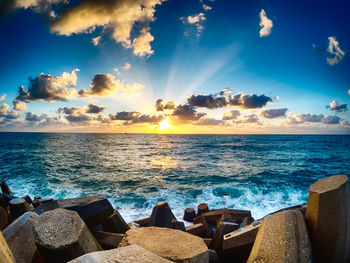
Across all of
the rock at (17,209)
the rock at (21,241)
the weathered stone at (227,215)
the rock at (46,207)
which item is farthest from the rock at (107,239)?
the weathered stone at (227,215)

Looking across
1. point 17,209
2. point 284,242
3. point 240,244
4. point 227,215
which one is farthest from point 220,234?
point 17,209

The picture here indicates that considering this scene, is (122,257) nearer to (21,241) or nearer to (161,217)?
(21,241)

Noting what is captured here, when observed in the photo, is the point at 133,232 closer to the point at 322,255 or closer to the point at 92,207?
the point at 92,207

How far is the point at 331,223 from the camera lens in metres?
2.13

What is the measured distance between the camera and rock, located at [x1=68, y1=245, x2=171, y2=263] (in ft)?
3.93

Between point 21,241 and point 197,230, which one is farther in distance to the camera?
point 197,230

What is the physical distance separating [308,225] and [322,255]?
0.32 metres

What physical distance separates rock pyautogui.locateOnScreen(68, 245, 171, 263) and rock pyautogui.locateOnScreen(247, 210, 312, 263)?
4.02 feet

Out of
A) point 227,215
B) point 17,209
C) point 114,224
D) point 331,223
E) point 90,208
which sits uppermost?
point 331,223

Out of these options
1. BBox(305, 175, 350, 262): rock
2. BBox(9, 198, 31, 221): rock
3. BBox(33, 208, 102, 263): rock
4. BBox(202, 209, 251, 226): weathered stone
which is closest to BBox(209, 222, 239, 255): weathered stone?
BBox(202, 209, 251, 226): weathered stone

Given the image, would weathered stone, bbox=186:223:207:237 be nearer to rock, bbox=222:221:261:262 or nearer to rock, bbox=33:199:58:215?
rock, bbox=222:221:261:262

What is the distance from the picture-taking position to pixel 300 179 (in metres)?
13.5

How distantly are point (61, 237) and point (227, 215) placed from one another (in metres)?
4.60

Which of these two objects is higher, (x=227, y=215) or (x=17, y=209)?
(x=17, y=209)
